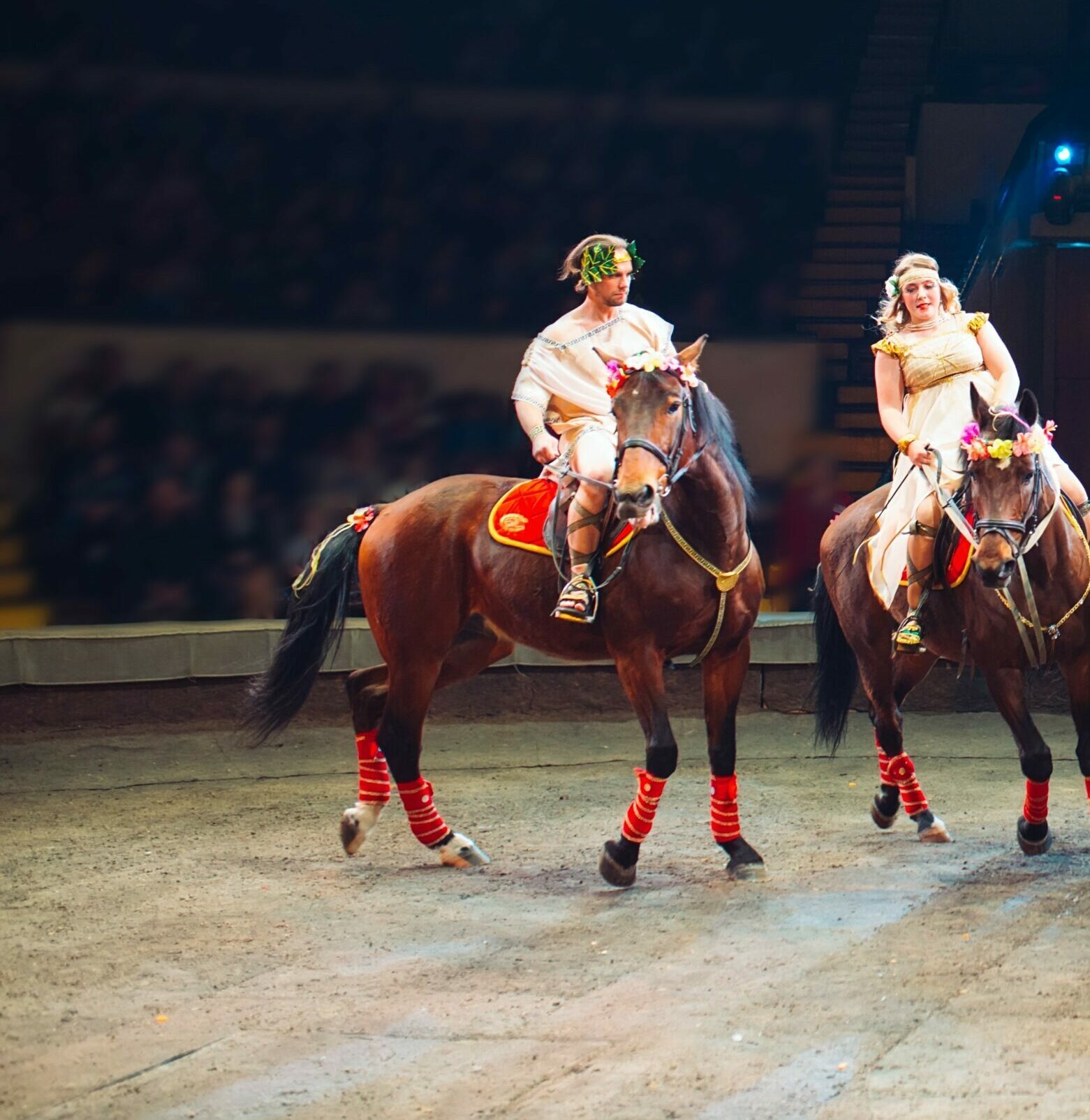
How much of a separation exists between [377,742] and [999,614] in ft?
7.30

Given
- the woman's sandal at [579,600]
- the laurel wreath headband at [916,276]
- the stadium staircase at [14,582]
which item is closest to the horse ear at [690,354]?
the woman's sandal at [579,600]

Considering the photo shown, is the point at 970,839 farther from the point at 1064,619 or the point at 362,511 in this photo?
the point at 362,511

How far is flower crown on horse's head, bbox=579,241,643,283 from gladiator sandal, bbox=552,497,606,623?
29.8 inches

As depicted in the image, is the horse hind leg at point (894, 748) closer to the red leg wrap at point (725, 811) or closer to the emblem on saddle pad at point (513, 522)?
the red leg wrap at point (725, 811)

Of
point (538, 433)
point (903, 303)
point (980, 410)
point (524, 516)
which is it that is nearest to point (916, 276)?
point (903, 303)

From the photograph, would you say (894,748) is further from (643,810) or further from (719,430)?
(719,430)

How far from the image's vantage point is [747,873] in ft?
16.3

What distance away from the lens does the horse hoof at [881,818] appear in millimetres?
5715

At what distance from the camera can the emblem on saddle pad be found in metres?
5.31

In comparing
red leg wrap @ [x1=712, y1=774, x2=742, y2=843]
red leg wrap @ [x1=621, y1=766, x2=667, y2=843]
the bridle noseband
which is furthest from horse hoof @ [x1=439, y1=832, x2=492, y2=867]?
the bridle noseband

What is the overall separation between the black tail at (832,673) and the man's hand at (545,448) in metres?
1.67

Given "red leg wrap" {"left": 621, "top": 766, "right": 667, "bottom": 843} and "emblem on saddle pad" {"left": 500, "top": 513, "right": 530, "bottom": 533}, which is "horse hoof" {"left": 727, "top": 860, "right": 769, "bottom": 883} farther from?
"emblem on saddle pad" {"left": 500, "top": 513, "right": 530, "bottom": 533}

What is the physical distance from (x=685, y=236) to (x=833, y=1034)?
7616mm

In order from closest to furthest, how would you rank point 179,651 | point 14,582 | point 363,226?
point 179,651
point 14,582
point 363,226
